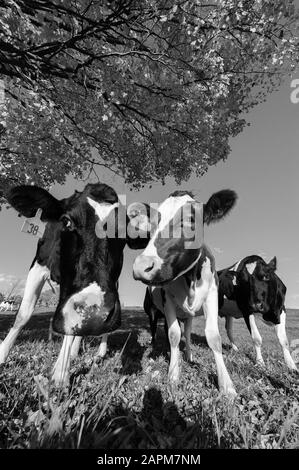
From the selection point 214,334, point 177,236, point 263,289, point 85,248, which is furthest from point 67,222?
point 263,289

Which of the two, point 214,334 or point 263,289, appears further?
point 263,289

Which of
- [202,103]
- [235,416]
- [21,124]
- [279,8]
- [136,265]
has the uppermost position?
[279,8]

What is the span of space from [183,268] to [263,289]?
369 centimetres

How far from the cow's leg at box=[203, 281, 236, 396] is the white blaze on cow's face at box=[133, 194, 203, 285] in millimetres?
699

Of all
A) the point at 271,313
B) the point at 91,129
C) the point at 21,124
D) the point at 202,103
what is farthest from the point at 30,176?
the point at 271,313

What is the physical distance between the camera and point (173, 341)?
17.0 ft

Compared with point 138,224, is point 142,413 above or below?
below

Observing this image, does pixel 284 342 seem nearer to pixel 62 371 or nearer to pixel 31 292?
pixel 62 371

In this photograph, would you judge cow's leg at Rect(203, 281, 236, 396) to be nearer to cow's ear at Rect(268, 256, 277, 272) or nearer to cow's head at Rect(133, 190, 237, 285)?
cow's head at Rect(133, 190, 237, 285)

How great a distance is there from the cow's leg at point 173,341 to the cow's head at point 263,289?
2.84 metres
